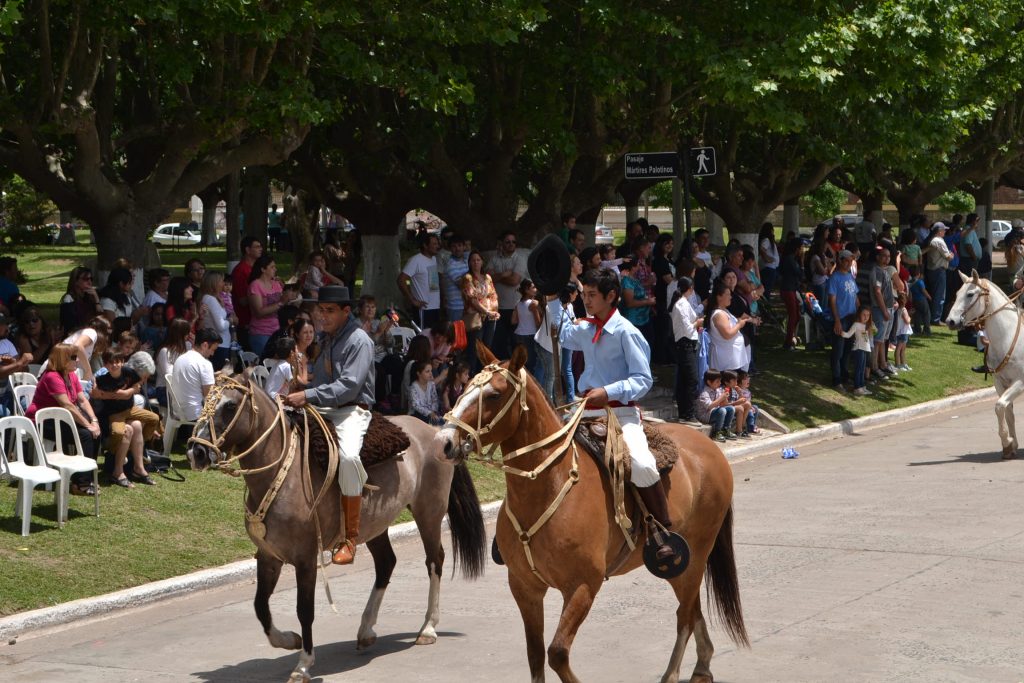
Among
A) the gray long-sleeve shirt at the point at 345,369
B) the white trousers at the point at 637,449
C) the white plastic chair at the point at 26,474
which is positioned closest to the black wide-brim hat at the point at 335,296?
the gray long-sleeve shirt at the point at 345,369

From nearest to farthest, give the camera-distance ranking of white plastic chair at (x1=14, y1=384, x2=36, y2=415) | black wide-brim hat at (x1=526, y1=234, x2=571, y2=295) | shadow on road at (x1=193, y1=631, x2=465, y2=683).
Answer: shadow on road at (x1=193, y1=631, x2=465, y2=683)
black wide-brim hat at (x1=526, y1=234, x2=571, y2=295)
white plastic chair at (x1=14, y1=384, x2=36, y2=415)

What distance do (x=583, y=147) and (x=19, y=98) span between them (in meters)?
8.32

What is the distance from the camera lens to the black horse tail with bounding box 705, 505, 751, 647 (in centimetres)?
845

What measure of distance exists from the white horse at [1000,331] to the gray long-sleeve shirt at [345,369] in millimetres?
9968

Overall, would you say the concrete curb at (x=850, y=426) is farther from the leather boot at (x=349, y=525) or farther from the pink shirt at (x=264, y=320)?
the leather boot at (x=349, y=525)

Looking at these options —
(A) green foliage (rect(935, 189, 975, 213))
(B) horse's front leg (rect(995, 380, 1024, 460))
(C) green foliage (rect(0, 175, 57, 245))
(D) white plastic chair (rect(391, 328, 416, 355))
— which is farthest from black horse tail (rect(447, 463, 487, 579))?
(A) green foliage (rect(935, 189, 975, 213))

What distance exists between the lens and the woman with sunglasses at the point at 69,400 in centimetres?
1228

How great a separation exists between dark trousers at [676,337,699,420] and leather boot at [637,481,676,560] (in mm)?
9979

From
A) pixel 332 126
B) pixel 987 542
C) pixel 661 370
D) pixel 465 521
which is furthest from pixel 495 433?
pixel 332 126

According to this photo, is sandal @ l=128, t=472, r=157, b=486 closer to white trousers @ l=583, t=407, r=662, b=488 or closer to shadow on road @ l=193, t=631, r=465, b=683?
shadow on road @ l=193, t=631, r=465, b=683

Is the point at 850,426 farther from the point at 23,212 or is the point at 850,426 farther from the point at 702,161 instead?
the point at 23,212

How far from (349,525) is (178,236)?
59364 mm

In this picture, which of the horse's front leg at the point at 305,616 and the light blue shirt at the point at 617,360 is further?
the horse's front leg at the point at 305,616

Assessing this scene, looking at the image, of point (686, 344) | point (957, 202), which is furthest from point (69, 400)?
point (957, 202)
